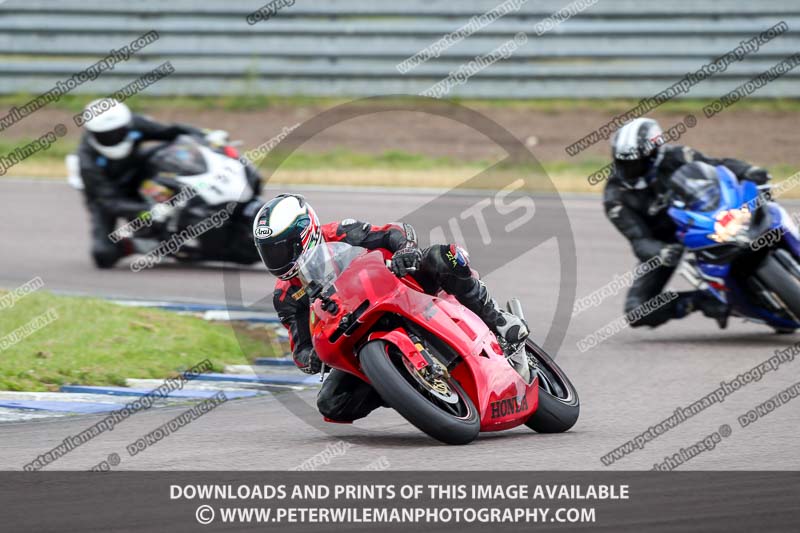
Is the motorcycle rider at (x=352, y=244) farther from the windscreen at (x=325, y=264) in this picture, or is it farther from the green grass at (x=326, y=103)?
the green grass at (x=326, y=103)

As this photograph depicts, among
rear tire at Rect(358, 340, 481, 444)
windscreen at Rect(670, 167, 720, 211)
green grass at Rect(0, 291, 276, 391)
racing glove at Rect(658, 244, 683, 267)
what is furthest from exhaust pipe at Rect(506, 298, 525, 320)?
racing glove at Rect(658, 244, 683, 267)

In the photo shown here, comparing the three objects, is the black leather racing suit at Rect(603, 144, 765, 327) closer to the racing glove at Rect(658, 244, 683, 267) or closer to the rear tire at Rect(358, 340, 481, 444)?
the racing glove at Rect(658, 244, 683, 267)

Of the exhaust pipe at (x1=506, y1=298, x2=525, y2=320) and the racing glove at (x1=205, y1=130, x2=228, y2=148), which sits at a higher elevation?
the exhaust pipe at (x1=506, y1=298, x2=525, y2=320)

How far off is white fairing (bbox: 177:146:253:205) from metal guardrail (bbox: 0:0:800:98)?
9931 millimetres

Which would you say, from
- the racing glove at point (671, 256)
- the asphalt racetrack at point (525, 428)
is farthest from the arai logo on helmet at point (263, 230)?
the racing glove at point (671, 256)

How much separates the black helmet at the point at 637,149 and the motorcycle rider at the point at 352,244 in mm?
3691

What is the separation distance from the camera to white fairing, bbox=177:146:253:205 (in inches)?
505

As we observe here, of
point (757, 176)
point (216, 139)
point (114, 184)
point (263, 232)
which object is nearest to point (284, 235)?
point (263, 232)
